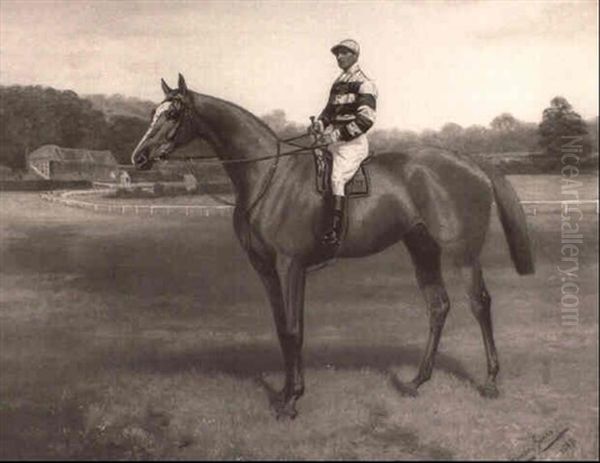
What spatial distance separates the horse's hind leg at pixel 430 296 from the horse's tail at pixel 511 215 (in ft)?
1.56

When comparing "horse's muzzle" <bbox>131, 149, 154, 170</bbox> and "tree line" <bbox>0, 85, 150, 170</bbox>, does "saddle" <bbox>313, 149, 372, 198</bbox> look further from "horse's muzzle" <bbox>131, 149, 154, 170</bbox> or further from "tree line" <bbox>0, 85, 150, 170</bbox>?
"tree line" <bbox>0, 85, 150, 170</bbox>

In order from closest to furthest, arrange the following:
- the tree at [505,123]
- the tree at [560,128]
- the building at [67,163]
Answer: the tree at [560,128], the tree at [505,123], the building at [67,163]

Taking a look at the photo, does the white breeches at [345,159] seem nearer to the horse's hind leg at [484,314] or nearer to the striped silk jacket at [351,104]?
the striped silk jacket at [351,104]

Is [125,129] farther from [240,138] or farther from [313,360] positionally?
[313,360]

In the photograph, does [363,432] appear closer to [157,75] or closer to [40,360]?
[40,360]

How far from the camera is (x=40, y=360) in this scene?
5648 millimetres

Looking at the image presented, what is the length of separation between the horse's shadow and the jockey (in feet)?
2.83

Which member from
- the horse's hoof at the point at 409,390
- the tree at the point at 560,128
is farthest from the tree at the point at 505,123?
the horse's hoof at the point at 409,390

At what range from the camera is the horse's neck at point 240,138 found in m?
4.97

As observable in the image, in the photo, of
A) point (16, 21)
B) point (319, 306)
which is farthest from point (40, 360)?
point (16, 21)

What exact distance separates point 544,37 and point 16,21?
12.3 ft

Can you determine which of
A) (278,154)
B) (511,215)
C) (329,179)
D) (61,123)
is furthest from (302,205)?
(61,123)

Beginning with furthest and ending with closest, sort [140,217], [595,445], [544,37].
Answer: [140,217] < [544,37] < [595,445]
